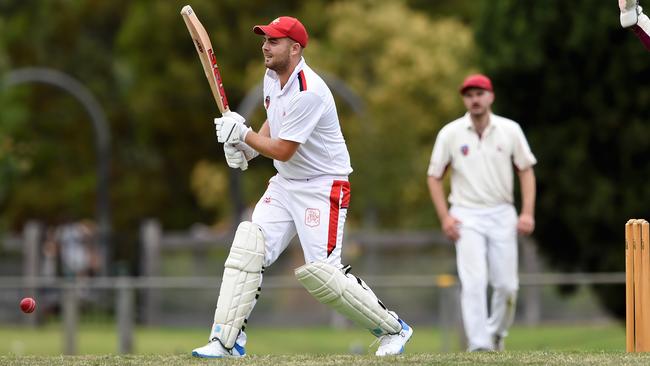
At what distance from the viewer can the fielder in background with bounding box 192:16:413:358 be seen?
8758mm

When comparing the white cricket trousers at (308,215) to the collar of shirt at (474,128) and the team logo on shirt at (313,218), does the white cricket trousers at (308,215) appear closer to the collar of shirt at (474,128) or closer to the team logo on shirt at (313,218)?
the team logo on shirt at (313,218)

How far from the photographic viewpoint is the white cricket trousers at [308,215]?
29.3ft

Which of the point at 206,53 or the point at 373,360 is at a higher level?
the point at 206,53

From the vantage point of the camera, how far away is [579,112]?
1775 cm

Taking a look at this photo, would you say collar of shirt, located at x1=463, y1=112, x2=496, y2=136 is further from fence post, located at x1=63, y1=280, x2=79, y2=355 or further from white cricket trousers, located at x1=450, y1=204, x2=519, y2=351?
fence post, located at x1=63, y1=280, x2=79, y2=355

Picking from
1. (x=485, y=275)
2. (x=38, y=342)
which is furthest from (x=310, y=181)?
(x=38, y=342)

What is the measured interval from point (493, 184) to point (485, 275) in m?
0.69

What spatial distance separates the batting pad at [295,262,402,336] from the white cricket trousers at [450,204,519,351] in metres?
2.40

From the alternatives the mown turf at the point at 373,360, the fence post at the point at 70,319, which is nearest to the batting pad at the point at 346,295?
the mown turf at the point at 373,360

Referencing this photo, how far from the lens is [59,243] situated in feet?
90.4

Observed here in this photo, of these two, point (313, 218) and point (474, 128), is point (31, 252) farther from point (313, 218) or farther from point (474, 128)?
point (313, 218)

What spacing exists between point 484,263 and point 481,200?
474 mm

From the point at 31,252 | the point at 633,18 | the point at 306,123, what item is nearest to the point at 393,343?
the point at 306,123

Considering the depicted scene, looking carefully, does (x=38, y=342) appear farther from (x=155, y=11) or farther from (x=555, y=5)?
(x=155, y=11)
